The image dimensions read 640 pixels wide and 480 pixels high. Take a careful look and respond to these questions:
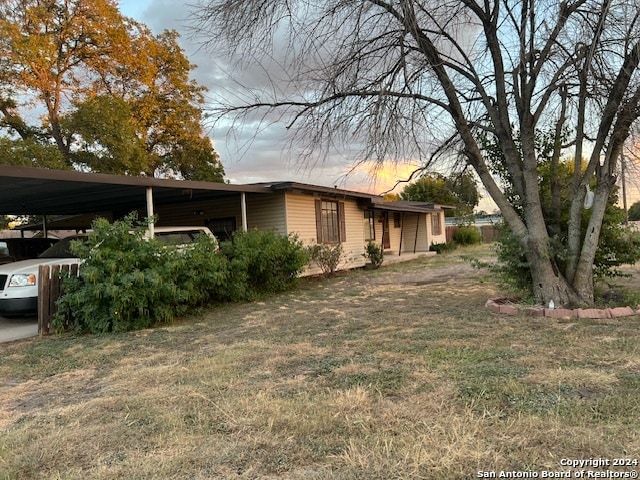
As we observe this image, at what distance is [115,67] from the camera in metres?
21.4

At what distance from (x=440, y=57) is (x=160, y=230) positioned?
20.3ft

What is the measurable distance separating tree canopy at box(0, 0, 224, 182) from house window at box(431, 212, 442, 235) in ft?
44.1

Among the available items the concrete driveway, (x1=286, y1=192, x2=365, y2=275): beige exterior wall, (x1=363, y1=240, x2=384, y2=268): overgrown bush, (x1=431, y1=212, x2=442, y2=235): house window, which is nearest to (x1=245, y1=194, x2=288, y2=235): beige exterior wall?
(x1=286, y1=192, x2=365, y2=275): beige exterior wall

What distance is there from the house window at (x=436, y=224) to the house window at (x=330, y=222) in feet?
37.4

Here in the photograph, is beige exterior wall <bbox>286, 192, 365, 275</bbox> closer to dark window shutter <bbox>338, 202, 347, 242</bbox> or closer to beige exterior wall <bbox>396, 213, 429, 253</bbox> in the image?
dark window shutter <bbox>338, 202, 347, 242</bbox>

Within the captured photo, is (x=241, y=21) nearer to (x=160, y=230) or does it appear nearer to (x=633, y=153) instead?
(x=160, y=230)

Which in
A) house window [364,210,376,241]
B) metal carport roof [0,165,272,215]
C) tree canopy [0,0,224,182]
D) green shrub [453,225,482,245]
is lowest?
green shrub [453,225,482,245]

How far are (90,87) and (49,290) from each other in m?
17.0


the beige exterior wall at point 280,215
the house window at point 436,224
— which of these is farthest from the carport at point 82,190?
the house window at point 436,224

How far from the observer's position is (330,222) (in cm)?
1552

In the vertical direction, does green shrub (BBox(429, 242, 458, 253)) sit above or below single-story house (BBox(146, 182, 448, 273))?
below

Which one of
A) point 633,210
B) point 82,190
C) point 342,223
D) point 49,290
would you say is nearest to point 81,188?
point 82,190

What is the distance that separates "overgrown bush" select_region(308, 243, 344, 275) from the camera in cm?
1398

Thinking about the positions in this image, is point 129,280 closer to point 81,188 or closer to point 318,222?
point 81,188
